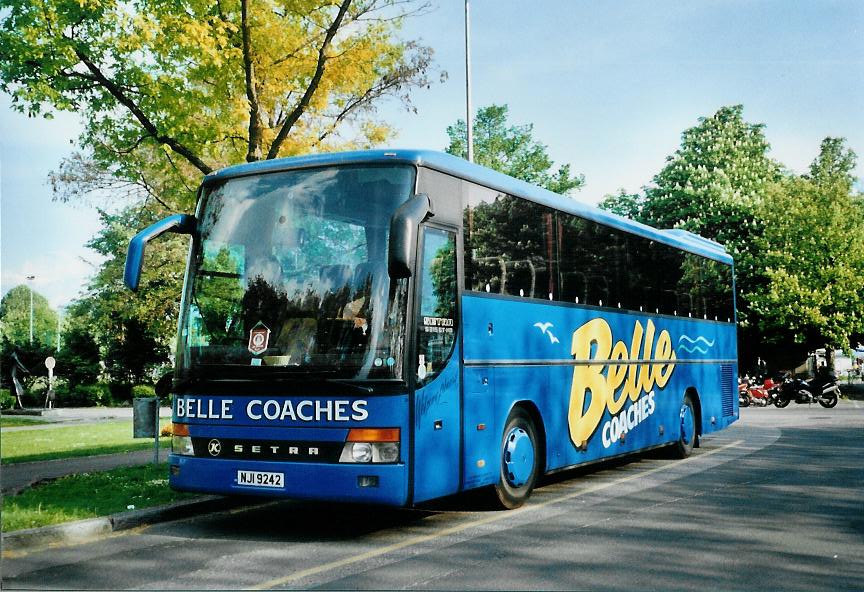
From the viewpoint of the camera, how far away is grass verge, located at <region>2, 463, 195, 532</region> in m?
8.71

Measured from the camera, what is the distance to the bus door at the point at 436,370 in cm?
802

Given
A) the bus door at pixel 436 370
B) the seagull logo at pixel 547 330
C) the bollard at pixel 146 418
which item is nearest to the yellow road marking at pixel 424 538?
the bus door at pixel 436 370

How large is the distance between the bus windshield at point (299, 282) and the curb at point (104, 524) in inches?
61.9

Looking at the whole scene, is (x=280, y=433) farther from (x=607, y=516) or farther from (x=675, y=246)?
(x=675, y=246)

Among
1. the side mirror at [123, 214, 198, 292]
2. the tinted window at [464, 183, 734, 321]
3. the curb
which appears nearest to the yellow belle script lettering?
the tinted window at [464, 183, 734, 321]

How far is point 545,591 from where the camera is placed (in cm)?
616

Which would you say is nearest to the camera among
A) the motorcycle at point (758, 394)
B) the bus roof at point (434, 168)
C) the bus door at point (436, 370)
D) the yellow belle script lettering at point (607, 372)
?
the bus door at point (436, 370)

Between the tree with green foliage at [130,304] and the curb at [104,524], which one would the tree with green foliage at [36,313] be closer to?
the tree with green foliage at [130,304]

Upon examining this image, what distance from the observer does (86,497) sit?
33.2ft

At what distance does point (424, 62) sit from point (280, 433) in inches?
368

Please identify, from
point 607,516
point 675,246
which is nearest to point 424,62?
point 675,246

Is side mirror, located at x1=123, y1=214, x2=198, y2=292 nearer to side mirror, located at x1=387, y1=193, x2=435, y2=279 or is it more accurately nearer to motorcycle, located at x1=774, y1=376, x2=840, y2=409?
side mirror, located at x1=387, y1=193, x2=435, y2=279

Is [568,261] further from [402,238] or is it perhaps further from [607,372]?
[402,238]

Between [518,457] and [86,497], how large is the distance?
4666 millimetres
